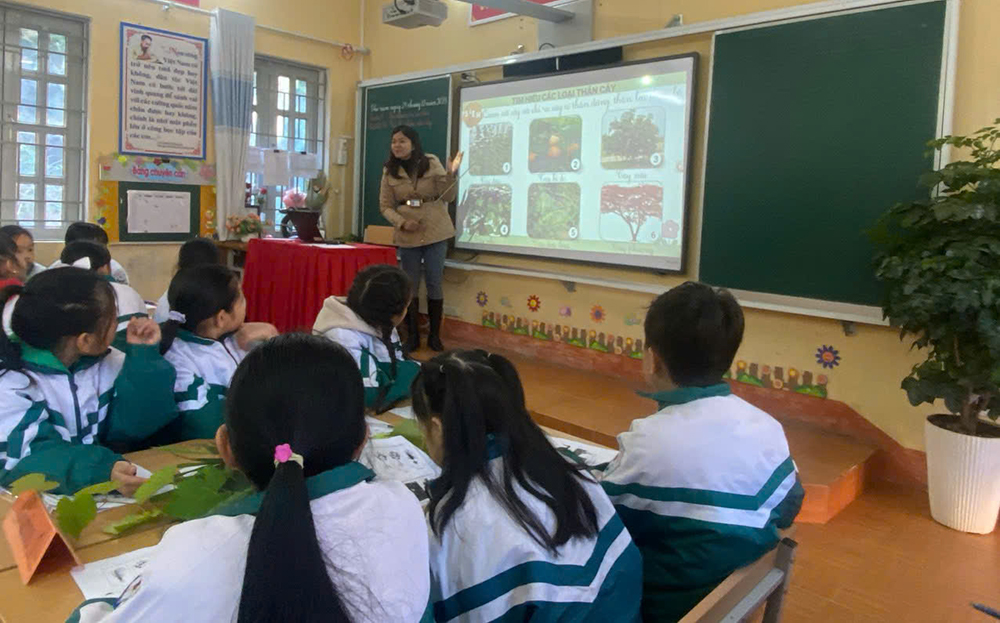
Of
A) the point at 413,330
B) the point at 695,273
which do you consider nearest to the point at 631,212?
the point at 695,273

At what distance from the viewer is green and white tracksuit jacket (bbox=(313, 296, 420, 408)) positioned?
82.5 inches

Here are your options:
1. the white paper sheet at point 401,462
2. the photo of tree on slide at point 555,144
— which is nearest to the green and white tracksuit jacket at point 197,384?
the white paper sheet at point 401,462

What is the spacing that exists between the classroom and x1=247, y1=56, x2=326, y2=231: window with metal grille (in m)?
0.03

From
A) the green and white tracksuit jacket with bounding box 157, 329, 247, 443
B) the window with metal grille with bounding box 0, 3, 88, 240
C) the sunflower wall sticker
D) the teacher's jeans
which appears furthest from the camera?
the teacher's jeans

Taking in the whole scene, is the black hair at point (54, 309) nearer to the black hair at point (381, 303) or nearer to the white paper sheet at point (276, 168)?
the black hair at point (381, 303)

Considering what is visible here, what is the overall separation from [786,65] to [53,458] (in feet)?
11.0

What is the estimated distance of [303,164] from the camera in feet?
19.4

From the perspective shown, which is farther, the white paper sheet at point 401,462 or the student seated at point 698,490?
the white paper sheet at point 401,462

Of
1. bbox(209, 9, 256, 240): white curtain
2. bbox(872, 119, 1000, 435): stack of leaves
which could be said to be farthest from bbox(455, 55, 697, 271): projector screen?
bbox(209, 9, 256, 240): white curtain

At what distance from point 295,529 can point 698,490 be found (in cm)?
76

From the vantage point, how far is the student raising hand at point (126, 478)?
52.2 inches

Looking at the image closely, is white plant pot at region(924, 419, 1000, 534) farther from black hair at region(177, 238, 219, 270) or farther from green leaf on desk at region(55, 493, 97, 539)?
black hair at region(177, 238, 219, 270)

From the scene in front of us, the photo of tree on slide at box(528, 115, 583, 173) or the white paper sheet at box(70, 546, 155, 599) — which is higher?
the photo of tree on slide at box(528, 115, 583, 173)

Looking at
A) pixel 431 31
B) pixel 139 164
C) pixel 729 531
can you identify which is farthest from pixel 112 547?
pixel 431 31
